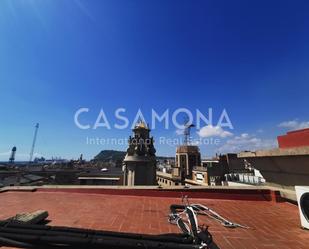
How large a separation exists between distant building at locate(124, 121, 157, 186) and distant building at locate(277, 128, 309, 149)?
457 inches

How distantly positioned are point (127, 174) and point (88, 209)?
1151 centimetres

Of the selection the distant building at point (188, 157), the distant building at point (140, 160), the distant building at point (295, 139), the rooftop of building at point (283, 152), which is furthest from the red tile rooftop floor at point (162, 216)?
the distant building at point (188, 157)

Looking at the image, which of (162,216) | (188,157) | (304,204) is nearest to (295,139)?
(304,204)

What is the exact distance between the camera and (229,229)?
3004 millimetres

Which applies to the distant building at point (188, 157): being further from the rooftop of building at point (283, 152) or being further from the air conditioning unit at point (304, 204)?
the air conditioning unit at point (304, 204)

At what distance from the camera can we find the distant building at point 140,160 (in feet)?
49.1

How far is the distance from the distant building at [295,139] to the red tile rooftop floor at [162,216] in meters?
1.49

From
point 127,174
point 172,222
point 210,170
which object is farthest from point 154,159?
point 210,170

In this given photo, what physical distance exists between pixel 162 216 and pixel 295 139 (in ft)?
11.5

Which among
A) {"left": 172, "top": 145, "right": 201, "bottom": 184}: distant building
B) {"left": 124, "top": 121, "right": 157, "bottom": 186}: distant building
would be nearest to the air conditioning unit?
{"left": 124, "top": 121, "right": 157, "bottom": 186}: distant building

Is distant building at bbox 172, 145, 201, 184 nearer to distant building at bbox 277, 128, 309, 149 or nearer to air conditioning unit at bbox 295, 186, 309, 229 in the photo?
distant building at bbox 277, 128, 309, 149

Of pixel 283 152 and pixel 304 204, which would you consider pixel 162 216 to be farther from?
pixel 283 152

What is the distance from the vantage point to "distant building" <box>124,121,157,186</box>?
589 inches

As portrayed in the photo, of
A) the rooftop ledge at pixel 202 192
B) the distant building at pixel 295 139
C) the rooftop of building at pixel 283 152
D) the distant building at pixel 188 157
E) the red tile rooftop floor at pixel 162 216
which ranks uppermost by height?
the distant building at pixel 188 157
